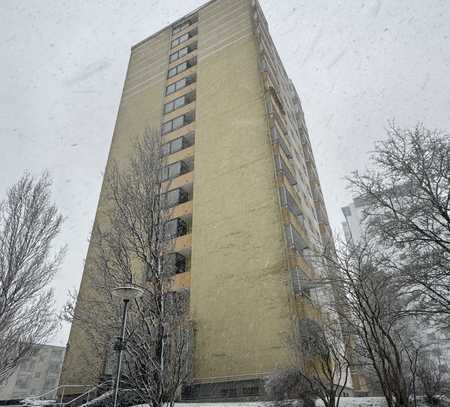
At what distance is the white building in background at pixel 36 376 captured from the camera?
42500 mm

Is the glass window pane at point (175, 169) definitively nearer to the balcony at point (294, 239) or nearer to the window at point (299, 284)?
the balcony at point (294, 239)

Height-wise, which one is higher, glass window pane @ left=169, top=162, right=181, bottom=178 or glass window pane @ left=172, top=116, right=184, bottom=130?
glass window pane @ left=172, top=116, right=184, bottom=130

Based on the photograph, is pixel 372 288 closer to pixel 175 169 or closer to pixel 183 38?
pixel 175 169

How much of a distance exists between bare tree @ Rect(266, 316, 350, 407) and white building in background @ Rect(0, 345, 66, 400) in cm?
4036

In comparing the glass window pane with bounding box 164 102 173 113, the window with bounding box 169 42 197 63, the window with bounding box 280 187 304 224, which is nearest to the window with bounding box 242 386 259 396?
the window with bounding box 280 187 304 224

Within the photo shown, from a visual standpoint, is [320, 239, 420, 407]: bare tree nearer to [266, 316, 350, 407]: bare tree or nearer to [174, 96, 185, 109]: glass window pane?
[266, 316, 350, 407]: bare tree

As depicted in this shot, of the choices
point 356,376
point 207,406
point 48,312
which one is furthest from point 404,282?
point 356,376

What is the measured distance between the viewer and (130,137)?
95.0 feet

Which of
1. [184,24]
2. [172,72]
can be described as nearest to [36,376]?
[172,72]

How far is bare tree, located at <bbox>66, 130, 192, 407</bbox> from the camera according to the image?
23.3 ft

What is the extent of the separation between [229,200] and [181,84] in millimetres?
14879

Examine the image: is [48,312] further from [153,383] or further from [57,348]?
[57,348]

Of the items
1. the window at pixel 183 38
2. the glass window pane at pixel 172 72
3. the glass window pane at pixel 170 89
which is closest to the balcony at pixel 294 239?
the glass window pane at pixel 170 89

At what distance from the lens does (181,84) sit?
96.1ft
